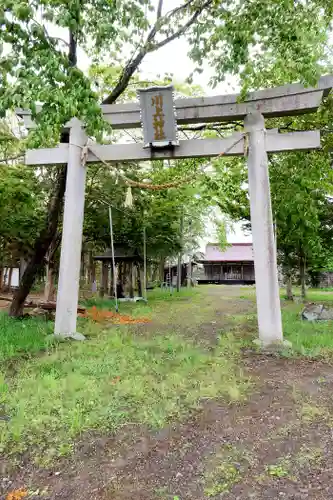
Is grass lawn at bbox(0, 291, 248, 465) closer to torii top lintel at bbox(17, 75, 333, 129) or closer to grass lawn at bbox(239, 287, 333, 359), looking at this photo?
grass lawn at bbox(239, 287, 333, 359)

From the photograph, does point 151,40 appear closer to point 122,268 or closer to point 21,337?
point 21,337

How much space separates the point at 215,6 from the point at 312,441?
633cm

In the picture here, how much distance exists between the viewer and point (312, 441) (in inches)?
118

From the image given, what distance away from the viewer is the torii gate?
611 centimetres

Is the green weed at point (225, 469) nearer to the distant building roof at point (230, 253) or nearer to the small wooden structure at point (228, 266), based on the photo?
the distant building roof at point (230, 253)

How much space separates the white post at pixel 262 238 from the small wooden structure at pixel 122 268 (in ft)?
31.6

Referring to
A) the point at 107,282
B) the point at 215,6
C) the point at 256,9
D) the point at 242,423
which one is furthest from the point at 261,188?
the point at 107,282

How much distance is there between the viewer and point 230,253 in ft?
114

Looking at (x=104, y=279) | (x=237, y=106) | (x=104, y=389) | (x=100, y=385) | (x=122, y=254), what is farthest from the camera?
(x=104, y=279)

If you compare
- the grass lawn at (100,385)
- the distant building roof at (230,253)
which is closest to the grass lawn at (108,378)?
the grass lawn at (100,385)

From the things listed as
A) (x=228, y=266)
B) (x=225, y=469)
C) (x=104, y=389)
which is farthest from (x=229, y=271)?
(x=225, y=469)

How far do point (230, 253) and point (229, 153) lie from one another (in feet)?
93.5

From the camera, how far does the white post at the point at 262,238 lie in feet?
19.9

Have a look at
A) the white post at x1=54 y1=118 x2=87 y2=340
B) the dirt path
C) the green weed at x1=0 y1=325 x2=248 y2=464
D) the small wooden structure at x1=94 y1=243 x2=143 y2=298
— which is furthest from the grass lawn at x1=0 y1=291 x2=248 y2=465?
the small wooden structure at x1=94 y1=243 x2=143 y2=298
